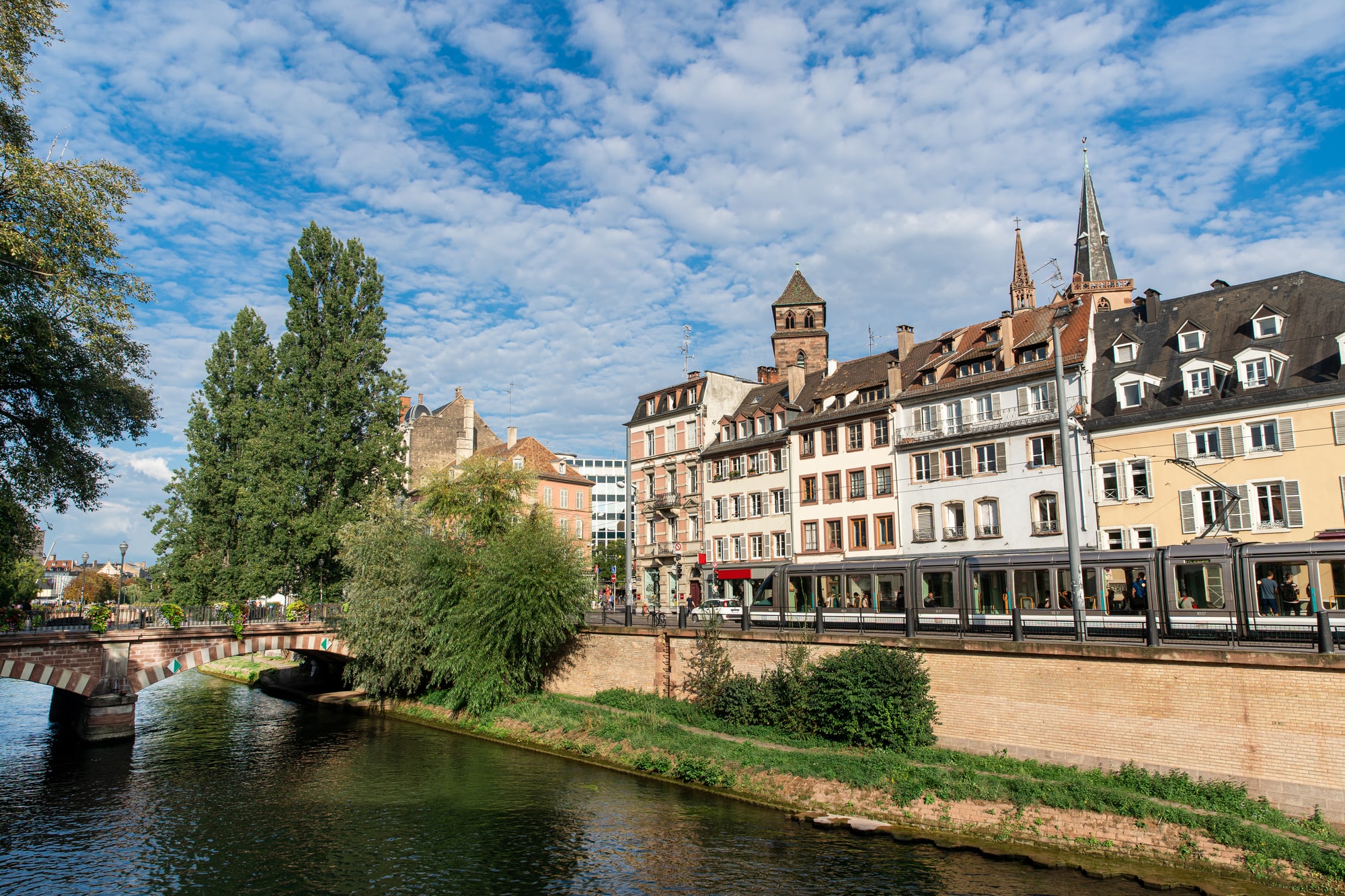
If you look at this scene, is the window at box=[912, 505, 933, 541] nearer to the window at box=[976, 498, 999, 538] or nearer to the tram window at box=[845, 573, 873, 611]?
the window at box=[976, 498, 999, 538]

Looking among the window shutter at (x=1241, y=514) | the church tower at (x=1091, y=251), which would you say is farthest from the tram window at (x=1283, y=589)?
the church tower at (x=1091, y=251)

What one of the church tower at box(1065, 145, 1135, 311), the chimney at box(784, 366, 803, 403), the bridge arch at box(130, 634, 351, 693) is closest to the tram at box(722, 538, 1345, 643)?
the bridge arch at box(130, 634, 351, 693)

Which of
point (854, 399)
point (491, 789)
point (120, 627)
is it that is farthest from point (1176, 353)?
point (120, 627)

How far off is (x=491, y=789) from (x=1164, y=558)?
20.2 m

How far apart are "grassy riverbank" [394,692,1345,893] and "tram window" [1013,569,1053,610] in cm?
599

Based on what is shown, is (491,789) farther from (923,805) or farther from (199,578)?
(199,578)

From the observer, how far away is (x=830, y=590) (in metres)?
31.3

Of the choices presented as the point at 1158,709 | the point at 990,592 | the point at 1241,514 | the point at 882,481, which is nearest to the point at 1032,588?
the point at 990,592

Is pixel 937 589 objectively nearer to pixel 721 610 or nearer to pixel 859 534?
pixel 721 610

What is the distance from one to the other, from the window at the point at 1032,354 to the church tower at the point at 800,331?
71.3ft

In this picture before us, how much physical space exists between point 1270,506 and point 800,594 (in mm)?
17762

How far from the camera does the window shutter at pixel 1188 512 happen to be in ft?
108

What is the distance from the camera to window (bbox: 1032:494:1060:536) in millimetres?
36812

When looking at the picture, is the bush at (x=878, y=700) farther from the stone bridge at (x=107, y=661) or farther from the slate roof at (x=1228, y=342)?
the stone bridge at (x=107, y=661)
